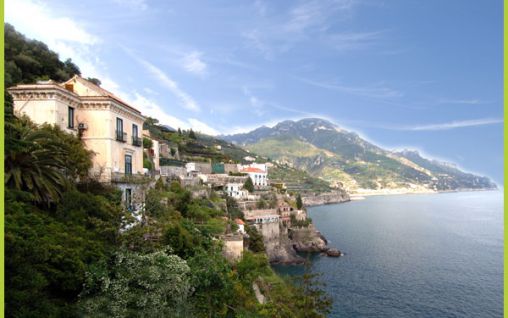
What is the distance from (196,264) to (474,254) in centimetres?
5098

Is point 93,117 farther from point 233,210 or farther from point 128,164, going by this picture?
point 233,210

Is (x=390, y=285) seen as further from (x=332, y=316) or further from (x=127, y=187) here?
(x=127, y=187)

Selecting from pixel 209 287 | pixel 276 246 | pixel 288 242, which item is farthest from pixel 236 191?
pixel 209 287

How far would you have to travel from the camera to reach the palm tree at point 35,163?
12.5 metres

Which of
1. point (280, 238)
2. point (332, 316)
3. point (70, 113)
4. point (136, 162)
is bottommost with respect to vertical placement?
point (332, 316)

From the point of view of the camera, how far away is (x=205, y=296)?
14406 millimetres

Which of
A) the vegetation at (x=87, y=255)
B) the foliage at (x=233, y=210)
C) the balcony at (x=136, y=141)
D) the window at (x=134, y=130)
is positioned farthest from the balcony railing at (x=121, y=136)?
the foliage at (x=233, y=210)

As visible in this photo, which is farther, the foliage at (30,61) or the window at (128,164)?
the foliage at (30,61)

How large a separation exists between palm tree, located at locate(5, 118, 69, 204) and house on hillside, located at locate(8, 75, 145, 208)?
1.71 m

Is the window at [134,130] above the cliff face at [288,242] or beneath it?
above

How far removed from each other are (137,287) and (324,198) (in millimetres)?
149804

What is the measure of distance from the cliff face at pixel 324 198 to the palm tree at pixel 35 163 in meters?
129

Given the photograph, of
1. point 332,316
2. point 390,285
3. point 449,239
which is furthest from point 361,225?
point 332,316

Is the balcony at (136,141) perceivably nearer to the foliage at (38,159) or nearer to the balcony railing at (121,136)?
the balcony railing at (121,136)
